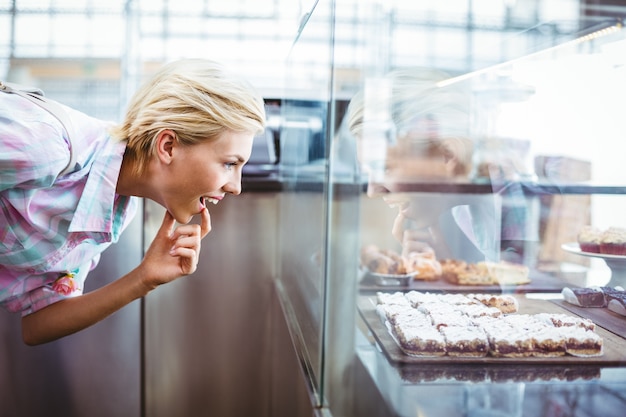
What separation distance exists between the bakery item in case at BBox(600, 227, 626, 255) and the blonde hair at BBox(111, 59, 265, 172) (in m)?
0.59

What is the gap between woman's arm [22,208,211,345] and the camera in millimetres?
1055

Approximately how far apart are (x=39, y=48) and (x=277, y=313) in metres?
1.37

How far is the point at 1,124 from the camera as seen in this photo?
813mm

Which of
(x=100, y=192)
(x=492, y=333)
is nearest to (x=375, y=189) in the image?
(x=492, y=333)

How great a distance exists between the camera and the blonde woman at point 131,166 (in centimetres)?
86

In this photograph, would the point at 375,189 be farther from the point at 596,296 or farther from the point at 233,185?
the point at 596,296

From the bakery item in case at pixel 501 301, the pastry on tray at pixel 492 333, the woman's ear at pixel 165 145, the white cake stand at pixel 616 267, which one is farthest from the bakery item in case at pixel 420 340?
the woman's ear at pixel 165 145

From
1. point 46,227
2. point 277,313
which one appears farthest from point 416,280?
point 277,313

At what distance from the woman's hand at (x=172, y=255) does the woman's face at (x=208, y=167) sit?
0.08 m

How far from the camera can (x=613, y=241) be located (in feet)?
2.51

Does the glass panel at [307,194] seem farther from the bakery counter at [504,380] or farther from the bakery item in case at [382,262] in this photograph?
the bakery counter at [504,380]

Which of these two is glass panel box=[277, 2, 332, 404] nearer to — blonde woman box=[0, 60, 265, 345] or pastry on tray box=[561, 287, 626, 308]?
blonde woman box=[0, 60, 265, 345]

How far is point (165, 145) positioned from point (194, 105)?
93mm

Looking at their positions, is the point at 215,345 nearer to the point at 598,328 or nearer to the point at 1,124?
the point at 1,124
